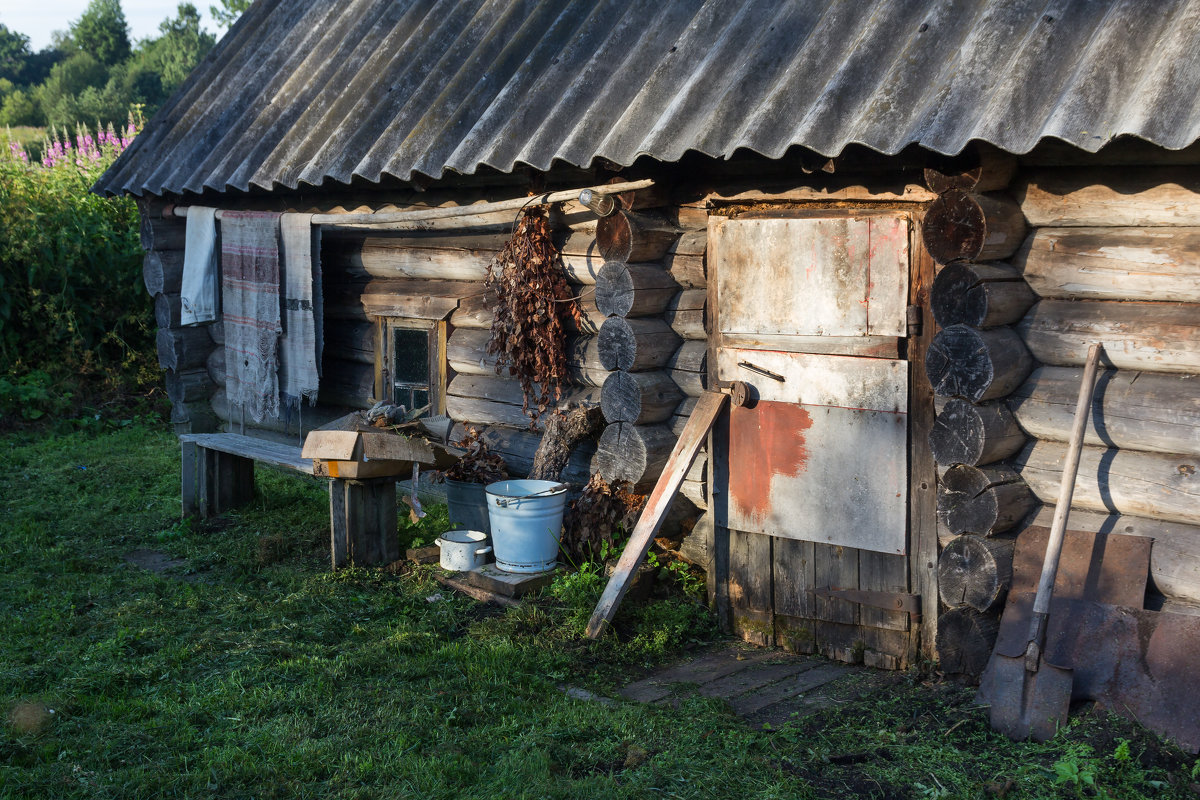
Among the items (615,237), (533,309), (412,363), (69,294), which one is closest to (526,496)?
(533,309)

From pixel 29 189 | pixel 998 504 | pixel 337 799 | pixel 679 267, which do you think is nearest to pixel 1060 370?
pixel 998 504

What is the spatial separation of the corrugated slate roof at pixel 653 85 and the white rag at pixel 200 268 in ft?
1.36

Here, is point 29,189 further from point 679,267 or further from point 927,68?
point 927,68

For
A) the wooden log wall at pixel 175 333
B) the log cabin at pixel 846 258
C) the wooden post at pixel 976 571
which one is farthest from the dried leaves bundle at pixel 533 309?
the wooden log wall at pixel 175 333

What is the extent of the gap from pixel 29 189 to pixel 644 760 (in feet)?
41.9

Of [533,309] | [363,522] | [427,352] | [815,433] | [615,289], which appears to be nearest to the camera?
[815,433]

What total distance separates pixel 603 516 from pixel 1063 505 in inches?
108

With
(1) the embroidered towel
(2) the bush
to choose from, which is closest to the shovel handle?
(1) the embroidered towel

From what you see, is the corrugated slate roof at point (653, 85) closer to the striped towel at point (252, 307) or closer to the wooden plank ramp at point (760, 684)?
the striped towel at point (252, 307)

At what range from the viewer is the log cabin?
440cm

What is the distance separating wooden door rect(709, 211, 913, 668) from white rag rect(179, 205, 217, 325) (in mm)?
5460

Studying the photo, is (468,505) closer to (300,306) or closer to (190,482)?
(300,306)

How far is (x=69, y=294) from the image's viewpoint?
12.9m

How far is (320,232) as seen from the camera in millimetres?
8430
